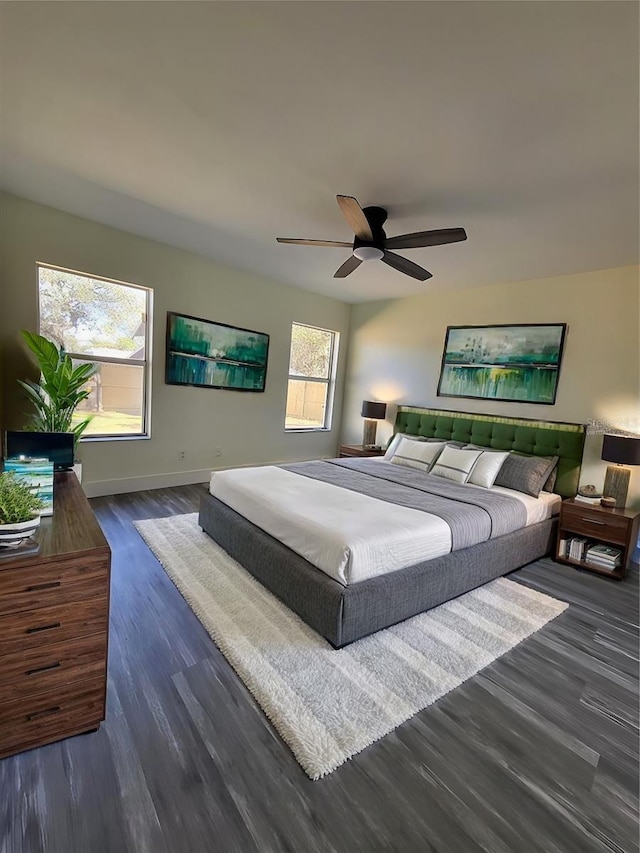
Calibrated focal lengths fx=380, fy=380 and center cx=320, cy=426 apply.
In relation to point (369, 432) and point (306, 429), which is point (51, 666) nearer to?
point (369, 432)

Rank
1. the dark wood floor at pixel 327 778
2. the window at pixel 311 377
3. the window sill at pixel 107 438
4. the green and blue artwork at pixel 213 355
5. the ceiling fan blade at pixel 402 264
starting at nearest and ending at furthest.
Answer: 1. the dark wood floor at pixel 327 778
2. the ceiling fan blade at pixel 402 264
3. the window sill at pixel 107 438
4. the green and blue artwork at pixel 213 355
5. the window at pixel 311 377

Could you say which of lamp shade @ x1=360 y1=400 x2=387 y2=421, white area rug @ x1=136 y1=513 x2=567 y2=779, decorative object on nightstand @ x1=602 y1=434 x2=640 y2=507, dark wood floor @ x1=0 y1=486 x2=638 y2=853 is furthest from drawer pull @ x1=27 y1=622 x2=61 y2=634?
lamp shade @ x1=360 y1=400 x2=387 y2=421

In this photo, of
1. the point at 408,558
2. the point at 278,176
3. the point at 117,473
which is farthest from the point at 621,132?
the point at 117,473

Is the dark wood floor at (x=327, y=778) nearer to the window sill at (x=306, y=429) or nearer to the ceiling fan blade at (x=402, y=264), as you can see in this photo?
the ceiling fan blade at (x=402, y=264)

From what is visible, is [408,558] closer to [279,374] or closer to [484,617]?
[484,617]

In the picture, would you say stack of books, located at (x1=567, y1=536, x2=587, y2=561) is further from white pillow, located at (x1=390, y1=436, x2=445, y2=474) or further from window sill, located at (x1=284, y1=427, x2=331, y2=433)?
window sill, located at (x1=284, y1=427, x2=331, y2=433)

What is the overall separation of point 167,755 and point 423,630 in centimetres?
150

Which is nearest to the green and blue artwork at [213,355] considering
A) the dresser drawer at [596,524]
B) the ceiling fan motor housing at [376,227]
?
the ceiling fan motor housing at [376,227]

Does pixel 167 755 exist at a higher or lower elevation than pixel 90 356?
lower

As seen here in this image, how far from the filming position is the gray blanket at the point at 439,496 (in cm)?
279

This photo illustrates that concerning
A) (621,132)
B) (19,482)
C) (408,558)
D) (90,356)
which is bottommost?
(408,558)

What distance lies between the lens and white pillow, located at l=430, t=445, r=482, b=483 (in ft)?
12.7

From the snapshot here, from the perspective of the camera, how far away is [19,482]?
1.57 metres

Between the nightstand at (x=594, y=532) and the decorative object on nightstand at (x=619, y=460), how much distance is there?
0.58 feet
